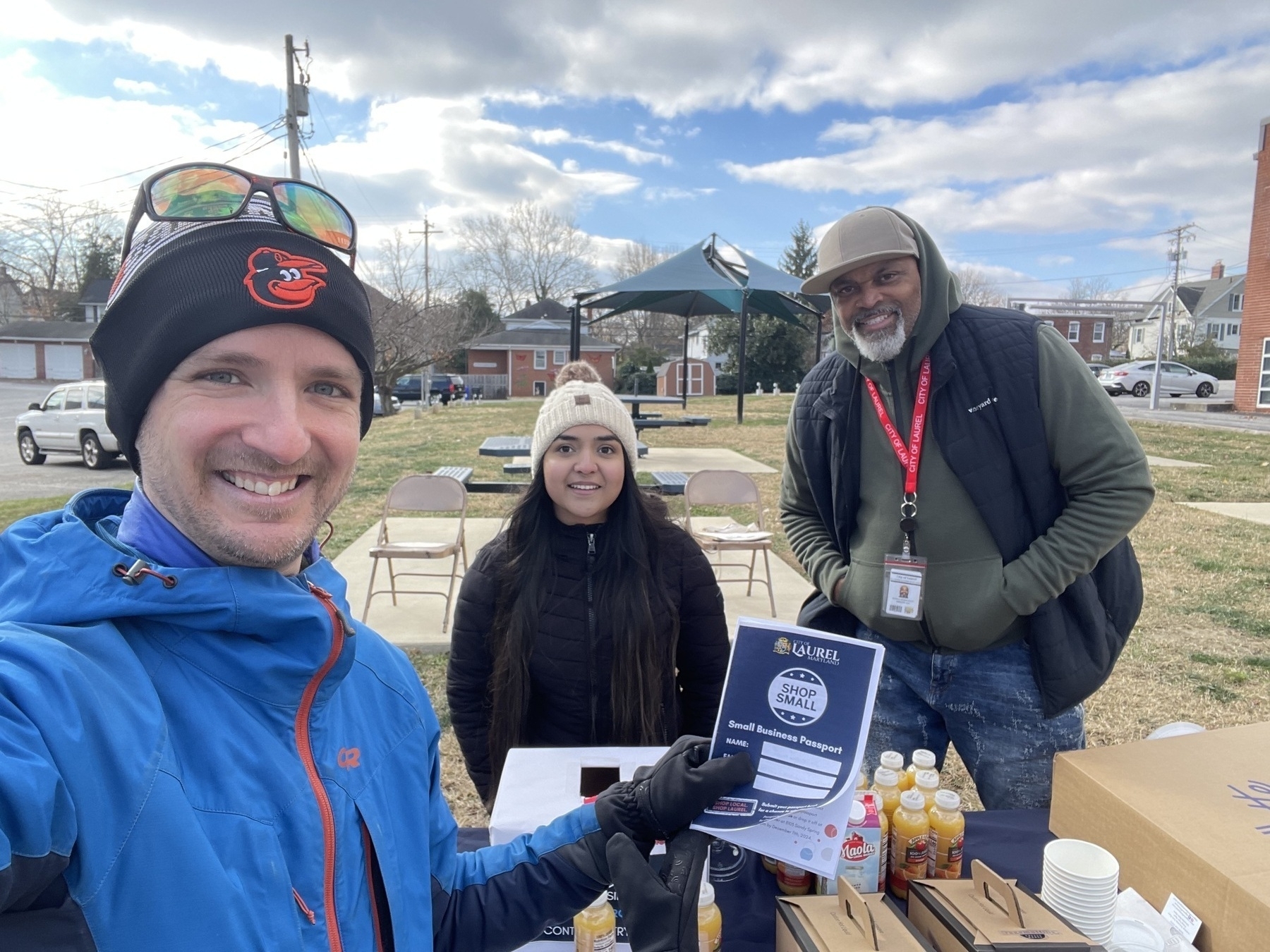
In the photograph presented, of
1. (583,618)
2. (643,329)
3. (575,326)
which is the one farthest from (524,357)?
(583,618)

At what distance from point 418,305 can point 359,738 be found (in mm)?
32303

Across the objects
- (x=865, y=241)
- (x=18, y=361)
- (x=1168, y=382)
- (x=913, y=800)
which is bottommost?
(x=913, y=800)

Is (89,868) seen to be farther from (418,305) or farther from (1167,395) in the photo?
(1167,395)

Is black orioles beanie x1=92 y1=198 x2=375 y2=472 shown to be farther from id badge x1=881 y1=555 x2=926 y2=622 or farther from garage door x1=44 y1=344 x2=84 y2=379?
garage door x1=44 y1=344 x2=84 y2=379

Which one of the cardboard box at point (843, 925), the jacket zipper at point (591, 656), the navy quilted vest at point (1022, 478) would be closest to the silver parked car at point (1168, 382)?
the navy quilted vest at point (1022, 478)

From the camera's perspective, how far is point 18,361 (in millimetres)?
52875

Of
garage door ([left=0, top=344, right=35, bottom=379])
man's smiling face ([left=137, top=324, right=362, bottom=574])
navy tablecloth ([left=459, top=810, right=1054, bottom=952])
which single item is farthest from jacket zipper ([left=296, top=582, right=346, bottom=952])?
garage door ([left=0, top=344, right=35, bottom=379])

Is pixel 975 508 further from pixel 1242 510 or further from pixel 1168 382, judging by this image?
pixel 1168 382

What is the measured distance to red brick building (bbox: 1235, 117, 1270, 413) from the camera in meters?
22.9

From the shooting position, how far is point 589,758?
6.16ft

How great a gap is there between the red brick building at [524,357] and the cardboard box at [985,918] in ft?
164

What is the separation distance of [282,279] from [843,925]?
146 cm

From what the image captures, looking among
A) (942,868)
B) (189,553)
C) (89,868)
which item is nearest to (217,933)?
(89,868)

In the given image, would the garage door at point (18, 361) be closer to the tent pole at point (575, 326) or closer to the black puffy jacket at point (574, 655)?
the tent pole at point (575, 326)
